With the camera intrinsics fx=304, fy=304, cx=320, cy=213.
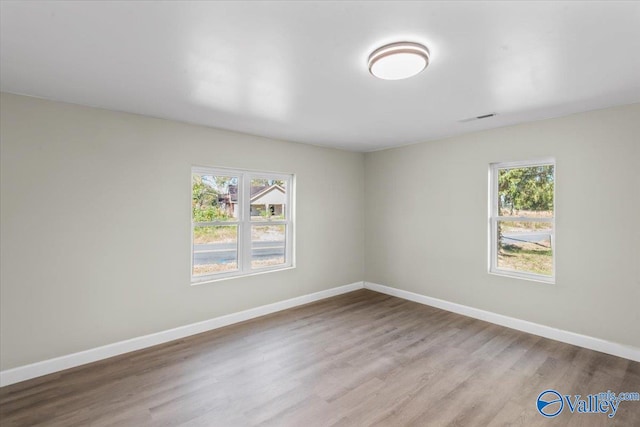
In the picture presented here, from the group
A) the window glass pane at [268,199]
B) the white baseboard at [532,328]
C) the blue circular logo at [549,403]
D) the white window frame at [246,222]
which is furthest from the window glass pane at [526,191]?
the window glass pane at [268,199]

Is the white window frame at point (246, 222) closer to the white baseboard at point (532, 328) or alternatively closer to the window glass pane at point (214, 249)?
the window glass pane at point (214, 249)

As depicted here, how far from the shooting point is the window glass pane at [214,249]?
3824 millimetres

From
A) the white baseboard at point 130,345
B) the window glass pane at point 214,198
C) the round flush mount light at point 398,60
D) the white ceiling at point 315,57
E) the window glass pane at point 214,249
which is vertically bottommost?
the white baseboard at point 130,345

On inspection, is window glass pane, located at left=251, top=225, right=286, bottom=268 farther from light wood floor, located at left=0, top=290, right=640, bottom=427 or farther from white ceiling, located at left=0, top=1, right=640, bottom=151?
white ceiling, located at left=0, top=1, right=640, bottom=151

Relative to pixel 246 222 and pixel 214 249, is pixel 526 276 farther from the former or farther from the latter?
pixel 214 249

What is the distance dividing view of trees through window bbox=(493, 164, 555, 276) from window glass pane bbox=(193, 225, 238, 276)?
3.56m

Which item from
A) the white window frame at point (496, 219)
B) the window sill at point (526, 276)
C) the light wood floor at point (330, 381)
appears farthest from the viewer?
the white window frame at point (496, 219)

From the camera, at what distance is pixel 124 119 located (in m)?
3.21

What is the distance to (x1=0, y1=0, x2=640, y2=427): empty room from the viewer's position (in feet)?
6.19

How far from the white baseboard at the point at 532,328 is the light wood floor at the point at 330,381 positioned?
11 centimetres

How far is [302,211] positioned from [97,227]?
2.63 meters

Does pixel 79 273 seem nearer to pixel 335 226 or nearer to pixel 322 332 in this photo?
pixel 322 332

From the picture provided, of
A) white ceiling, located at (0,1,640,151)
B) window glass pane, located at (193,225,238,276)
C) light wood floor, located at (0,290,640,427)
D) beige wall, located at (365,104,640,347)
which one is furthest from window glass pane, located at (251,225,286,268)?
beige wall, located at (365,104,640,347)

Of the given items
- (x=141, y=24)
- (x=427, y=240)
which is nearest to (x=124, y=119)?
(x=141, y=24)
